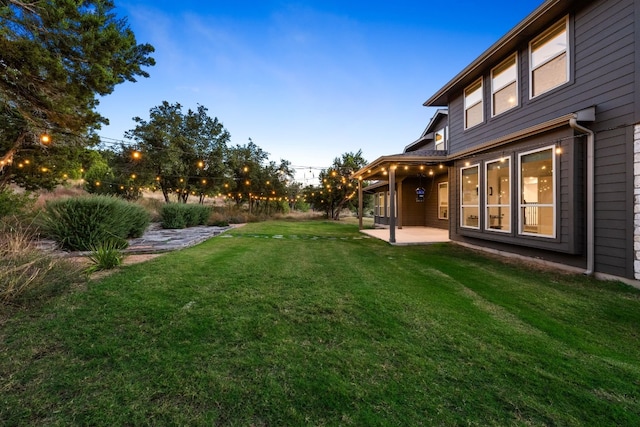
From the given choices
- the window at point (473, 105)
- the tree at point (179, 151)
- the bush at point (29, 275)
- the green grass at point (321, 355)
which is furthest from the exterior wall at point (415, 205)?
the bush at point (29, 275)

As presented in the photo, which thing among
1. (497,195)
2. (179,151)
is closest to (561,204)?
(497,195)

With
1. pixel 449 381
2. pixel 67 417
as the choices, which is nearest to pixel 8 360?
pixel 67 417

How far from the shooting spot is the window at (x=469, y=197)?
7.39 m

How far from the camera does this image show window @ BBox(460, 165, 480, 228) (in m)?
7.39

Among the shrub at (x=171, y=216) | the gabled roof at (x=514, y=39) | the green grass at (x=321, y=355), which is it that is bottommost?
the green grass at (x=321, y=355)

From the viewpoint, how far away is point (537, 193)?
19.1ft

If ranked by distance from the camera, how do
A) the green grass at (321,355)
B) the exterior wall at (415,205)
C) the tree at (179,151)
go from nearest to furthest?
the green grass at (321,355) < the exterior wall at (415,205) < the tree at (179,151)

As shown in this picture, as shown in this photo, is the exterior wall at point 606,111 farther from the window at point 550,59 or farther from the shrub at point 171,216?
the shrub at point 171,216

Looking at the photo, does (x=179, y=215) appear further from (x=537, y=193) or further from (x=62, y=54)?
(x=537, y=193)

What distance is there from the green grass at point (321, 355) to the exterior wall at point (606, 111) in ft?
2.85

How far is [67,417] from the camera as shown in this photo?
1.39 meters

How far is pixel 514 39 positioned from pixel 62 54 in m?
8.79

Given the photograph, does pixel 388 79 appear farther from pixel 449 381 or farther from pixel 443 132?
pixel 449 381

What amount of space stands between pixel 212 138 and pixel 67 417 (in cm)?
1729
